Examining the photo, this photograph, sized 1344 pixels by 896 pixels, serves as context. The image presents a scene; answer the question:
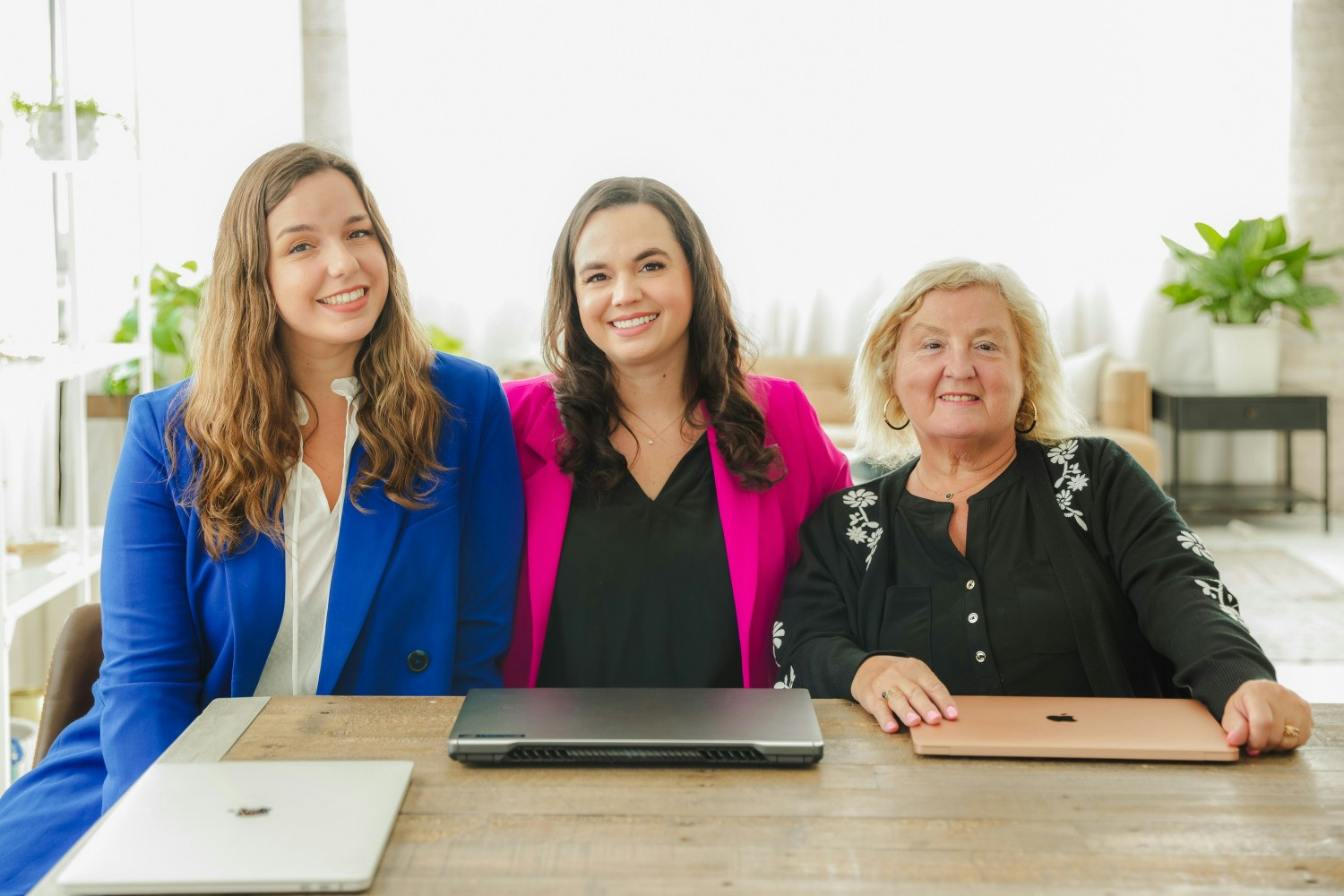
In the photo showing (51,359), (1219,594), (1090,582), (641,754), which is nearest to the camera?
(641,754)

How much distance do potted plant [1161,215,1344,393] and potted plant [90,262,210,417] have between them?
4474mm

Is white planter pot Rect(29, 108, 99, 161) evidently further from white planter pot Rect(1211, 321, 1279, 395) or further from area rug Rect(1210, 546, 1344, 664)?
white planter pot Rect(1211, 321, 1279, 395)

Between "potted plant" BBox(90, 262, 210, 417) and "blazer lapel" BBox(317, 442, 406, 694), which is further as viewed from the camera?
"potted plant" BBox(90, 262, 210, 417)

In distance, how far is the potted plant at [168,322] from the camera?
440cm

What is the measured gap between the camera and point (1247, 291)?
18.8 ft

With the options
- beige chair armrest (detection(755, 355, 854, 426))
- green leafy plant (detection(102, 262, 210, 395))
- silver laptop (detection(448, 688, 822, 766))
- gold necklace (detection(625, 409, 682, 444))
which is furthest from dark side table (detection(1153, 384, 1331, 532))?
silver laptop (detection(448, 688, 822, 766))

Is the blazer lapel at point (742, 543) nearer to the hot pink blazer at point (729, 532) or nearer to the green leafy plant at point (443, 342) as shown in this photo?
the hot pink blazer at point (729, 532)

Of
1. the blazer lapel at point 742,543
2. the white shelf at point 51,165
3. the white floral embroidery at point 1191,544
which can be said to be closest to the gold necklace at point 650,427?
the blazer lapel at point 742,543

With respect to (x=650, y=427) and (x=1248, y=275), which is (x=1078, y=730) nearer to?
(x=650, y=427)

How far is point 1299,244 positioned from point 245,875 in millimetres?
6216

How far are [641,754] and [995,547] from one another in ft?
2.42

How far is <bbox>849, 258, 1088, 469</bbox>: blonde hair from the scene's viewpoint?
1826 mm

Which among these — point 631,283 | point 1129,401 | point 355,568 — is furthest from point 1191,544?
point 1129,401

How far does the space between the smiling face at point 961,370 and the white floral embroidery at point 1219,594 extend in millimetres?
370
